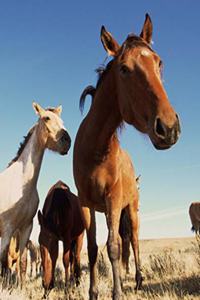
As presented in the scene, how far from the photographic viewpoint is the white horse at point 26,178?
6691 mm

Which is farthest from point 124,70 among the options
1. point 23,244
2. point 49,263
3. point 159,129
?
point 23,244

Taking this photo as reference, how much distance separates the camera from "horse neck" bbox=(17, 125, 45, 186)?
7.09 meters

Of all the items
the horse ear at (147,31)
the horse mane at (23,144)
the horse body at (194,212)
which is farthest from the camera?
the horse body at (194,212)

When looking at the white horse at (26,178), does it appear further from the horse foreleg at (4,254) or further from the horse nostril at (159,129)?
the horse nostril at (159,129)

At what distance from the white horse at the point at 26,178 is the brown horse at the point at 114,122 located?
71.5 inches

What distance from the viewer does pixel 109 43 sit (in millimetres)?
4523

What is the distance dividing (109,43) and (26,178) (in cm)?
351

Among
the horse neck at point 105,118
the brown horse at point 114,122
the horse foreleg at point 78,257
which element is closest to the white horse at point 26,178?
the horse foreleg at point 78,257

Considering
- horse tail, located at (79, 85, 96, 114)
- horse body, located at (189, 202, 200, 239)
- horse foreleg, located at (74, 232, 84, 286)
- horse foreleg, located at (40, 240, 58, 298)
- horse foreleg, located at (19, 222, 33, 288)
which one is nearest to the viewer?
horse tail, located at (79, 85, 96, 114)

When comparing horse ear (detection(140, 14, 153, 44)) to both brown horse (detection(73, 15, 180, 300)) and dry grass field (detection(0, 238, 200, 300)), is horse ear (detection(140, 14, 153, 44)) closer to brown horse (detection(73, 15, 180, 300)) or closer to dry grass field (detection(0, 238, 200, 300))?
brown horse (detection(73, 15, 180, 300))

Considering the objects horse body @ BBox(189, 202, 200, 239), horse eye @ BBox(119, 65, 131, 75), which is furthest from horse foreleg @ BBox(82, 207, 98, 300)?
horse body @ BBox(189, 202, 200, 239)

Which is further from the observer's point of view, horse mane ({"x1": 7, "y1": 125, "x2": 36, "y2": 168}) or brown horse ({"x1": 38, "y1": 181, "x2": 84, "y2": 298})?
horse mane ({"x1": 7, "y1": 125, "x2": 36, "y2": 168})

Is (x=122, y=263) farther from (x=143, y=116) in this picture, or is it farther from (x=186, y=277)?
(x=143, y=116)

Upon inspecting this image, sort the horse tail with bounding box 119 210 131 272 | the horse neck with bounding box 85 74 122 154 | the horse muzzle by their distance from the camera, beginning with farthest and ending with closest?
the horse tail with bounding box 119 210 131 272 < the horse neck with bounding box 85 74 122 154 < the horse muzzle
